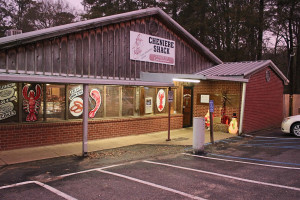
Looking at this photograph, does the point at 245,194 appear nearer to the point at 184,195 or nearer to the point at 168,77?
the point at 184,195

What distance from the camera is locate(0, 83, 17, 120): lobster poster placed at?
28.9 ft

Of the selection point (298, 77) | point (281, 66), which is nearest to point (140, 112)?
point (298, 77)

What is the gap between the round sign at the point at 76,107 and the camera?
409 inches

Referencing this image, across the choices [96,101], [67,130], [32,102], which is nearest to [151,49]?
[96,101]

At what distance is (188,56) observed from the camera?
47.6ft

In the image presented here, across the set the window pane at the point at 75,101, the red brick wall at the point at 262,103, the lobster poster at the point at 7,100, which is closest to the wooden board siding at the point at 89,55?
the window pane at the point at 75,101

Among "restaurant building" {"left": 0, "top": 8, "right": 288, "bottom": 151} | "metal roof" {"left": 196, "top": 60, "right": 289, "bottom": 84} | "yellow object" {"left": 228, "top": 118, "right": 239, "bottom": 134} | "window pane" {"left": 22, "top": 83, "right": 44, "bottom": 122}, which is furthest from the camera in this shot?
"yellow object" {"left": 228, "top": 118, "right": 239, "bottom": 134}

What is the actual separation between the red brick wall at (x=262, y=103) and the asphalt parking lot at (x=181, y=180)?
453 centimetres

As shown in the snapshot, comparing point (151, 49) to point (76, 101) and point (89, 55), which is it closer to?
point (89, 55)

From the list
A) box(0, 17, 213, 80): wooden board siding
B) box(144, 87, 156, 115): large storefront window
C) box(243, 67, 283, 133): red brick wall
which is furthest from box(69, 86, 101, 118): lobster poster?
box(243, 67, 283, 133): red brick wall

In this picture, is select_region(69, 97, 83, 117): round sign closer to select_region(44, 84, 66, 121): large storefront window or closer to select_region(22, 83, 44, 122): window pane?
select_region(44, 84, 66, 121): large storefront window

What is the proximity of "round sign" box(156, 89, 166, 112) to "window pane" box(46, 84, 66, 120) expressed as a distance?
194 inches

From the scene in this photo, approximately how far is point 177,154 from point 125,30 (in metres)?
5.98

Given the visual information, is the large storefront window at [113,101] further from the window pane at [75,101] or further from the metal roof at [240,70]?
the metal roof at [240,70]
